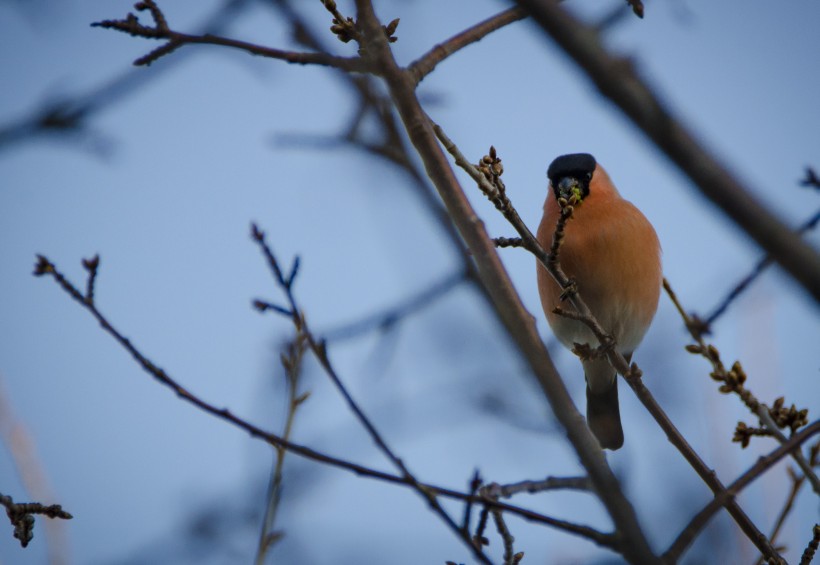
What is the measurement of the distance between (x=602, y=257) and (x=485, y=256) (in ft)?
7.33

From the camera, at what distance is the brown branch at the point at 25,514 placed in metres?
1.62

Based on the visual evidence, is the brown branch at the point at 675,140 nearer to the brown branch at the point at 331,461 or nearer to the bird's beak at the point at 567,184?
the brown branch at the point at 331,461

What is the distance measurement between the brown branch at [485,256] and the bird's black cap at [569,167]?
2440 mm

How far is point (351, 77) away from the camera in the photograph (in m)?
2.40

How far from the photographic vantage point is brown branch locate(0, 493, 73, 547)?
5.32ft

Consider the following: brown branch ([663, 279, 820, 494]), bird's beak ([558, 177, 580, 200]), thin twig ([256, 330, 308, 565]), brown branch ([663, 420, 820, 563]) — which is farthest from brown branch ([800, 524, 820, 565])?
bird's beak ([558, 177, 580, 200])

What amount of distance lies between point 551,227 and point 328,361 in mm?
2628

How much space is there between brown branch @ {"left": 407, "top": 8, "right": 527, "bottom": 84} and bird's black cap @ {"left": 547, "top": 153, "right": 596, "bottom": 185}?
1933 millimetres

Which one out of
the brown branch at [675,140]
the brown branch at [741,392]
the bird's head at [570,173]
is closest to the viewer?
the brown branch at [675,140]

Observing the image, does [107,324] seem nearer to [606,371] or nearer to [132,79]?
[132,79]

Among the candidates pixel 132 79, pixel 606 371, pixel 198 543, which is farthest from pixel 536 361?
pixel 606 371

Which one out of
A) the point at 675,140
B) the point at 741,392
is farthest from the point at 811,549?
the point at 675,140

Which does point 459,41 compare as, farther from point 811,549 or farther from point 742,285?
point 811,549

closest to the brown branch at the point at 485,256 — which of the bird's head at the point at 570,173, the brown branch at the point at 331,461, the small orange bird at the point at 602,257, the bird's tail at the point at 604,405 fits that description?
the brown branch at the point at 331,461
